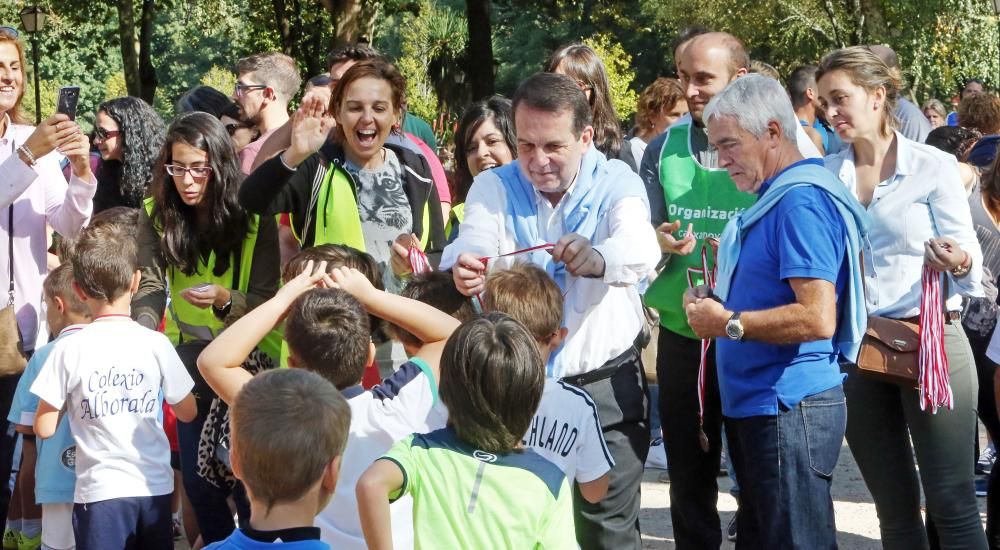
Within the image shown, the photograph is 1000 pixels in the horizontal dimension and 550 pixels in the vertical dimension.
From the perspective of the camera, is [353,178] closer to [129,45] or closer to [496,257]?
[496,257]

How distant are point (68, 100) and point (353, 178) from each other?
4.64 ft

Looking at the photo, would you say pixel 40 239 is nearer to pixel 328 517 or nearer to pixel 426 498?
pixel 328 517

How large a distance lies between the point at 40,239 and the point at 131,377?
119cm

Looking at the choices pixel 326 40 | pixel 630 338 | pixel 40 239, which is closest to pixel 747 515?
pixel 630 338

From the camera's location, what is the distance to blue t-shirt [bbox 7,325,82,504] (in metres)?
4.47

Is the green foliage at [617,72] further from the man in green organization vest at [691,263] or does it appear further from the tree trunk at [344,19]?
the man in green organization vest at [691,263]

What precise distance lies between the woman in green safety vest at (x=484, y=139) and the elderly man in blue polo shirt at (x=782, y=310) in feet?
6.38

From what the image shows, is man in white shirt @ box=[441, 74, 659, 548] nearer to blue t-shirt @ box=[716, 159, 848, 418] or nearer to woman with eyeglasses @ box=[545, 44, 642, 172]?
blue t-shirt @ box=[716, 159, 848, 418]

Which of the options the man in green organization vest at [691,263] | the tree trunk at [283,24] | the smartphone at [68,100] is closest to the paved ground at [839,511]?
the man in green organization vest at [691,263]

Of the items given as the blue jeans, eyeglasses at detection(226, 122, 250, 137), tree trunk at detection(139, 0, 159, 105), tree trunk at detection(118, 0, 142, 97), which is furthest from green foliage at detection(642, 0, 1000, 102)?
the blue jeans

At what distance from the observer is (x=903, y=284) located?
4176 mm

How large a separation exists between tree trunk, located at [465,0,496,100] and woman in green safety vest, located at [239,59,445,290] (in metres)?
12.2

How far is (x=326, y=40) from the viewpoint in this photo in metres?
24.0

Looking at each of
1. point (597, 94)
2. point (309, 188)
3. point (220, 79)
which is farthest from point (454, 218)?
point (220, 79)
